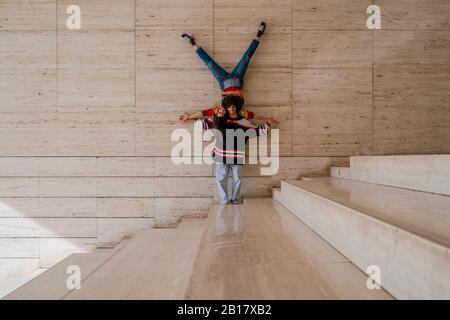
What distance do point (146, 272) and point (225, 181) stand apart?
1.67 metres

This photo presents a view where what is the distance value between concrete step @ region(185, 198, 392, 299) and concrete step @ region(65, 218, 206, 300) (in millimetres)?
155

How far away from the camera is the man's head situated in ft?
9.80

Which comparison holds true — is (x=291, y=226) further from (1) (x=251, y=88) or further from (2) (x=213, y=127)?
(1) (x=251, y=88)

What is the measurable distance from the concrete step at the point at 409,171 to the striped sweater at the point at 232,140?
103 centimetres

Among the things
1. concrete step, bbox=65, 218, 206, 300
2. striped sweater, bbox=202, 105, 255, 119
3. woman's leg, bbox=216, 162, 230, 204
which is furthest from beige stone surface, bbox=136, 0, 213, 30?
concrete step, bbox=65, 218, 206, 300

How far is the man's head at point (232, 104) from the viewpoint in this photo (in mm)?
2988

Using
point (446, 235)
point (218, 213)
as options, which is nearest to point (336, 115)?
point (218, 213)

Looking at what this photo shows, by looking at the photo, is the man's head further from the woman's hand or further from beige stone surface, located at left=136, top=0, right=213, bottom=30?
beige stone surface, located at left=136, top=0, right=213, bottom=30

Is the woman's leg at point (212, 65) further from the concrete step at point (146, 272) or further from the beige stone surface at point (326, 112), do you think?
the concrete step at point (146, 272)

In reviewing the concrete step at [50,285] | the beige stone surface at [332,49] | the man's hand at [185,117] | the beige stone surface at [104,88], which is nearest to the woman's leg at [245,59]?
the beige stone surface at [332,49]

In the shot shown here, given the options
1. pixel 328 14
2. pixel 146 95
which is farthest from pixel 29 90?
pixel 328 14

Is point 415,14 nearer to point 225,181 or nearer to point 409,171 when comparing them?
point 409,171

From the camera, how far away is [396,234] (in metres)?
1.01
